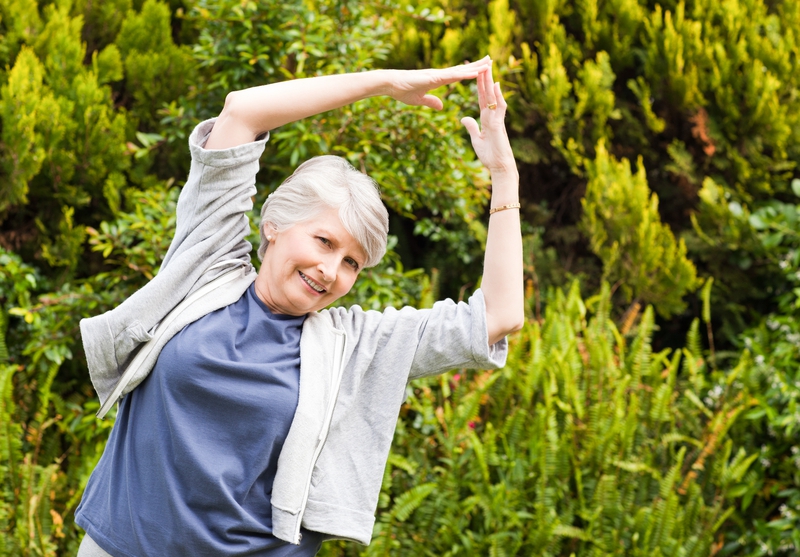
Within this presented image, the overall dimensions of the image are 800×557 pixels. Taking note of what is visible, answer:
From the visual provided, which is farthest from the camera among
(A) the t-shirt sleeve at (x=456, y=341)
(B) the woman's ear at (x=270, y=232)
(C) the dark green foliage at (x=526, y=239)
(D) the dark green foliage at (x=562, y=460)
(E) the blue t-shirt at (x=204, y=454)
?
(C) the dark green foliage at (x=526, y=239)

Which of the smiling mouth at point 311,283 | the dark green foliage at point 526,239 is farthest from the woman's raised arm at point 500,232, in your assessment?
the dark green foliage at point 526,239

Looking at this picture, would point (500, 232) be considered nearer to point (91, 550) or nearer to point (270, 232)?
point (270, 232)

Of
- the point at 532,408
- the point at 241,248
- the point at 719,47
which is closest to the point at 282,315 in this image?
the point at 241,248

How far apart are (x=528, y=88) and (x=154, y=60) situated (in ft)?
6.88

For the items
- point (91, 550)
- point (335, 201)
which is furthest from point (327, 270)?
point (91, 550)

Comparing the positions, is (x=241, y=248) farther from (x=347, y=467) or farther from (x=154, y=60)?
(x=154, y=60)

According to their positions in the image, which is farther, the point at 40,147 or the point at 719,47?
the point at 719,47

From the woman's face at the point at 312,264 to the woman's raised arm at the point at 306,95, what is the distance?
23 centimetres

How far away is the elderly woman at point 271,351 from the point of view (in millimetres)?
1522

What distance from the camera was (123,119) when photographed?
363 centimetres

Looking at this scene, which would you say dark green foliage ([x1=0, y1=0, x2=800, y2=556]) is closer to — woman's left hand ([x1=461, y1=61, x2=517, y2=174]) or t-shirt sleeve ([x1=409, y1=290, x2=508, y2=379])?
t-shirt sleeve ([x1=409, y1=290, x2=508, y2=379])

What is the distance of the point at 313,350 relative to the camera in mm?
1615

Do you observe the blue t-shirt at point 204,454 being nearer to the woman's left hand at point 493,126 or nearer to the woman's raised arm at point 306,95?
the woman's raised arm at point 306,95

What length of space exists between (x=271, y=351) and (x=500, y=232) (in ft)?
1.81
